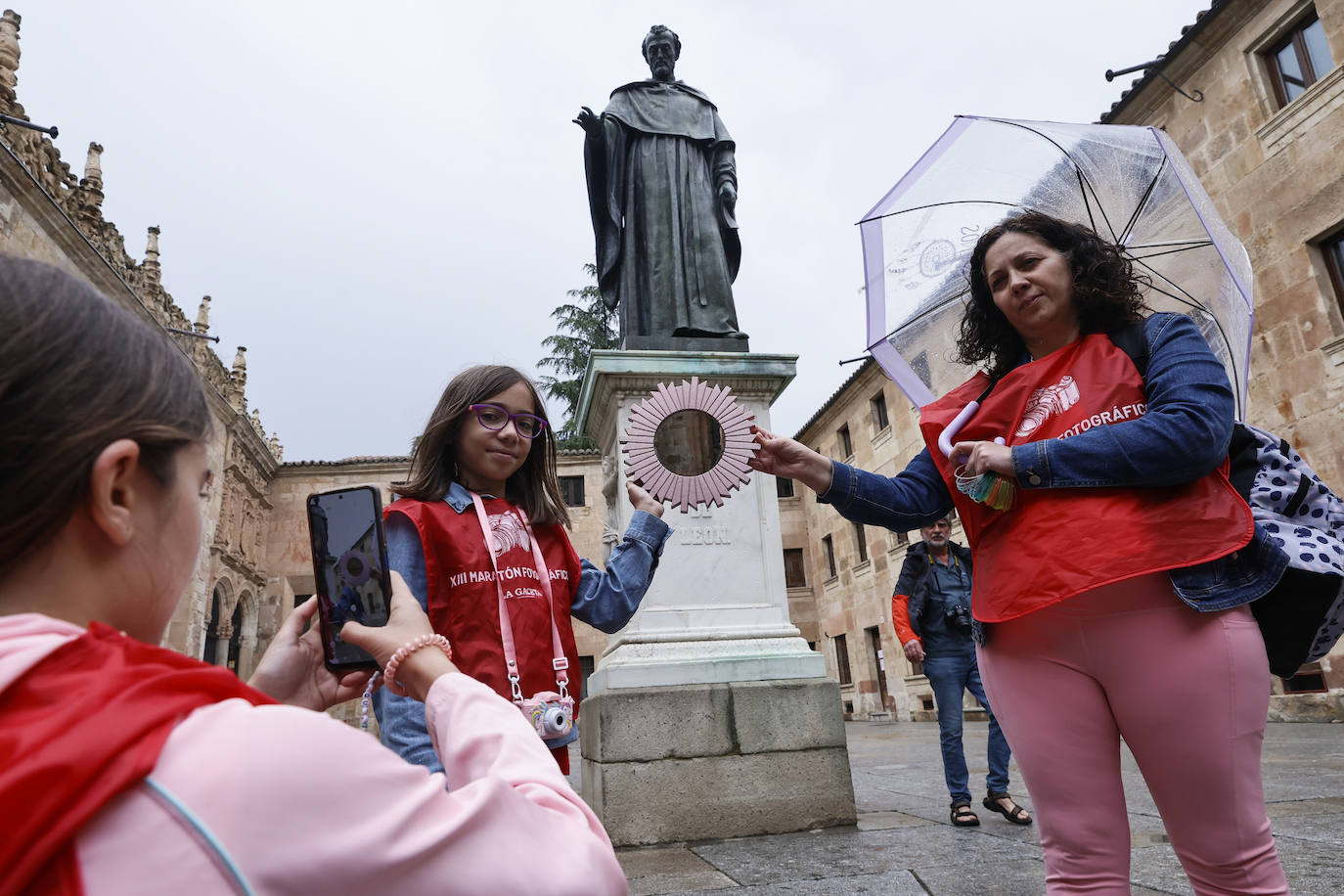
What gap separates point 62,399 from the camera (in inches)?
26.0

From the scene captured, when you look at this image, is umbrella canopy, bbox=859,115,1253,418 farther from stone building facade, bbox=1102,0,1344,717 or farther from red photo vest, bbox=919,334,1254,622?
stone building facade, bbox=1102,0,1344,717

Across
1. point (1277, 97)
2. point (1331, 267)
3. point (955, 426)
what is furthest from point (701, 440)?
point (1277, 97)

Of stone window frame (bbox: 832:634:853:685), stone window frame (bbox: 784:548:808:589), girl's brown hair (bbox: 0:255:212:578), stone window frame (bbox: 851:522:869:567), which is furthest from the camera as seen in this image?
stone window frame (bbox: 784:548:808:589)

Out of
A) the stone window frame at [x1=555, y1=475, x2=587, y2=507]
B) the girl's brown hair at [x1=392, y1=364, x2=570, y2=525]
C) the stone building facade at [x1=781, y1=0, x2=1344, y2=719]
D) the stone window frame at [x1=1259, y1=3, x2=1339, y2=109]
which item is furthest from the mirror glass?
the stone window frame at [x1=555, y1=475, x2=587, y2=507]

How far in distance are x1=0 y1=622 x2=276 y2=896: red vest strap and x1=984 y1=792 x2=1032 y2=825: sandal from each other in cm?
429

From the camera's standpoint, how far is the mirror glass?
2832mm

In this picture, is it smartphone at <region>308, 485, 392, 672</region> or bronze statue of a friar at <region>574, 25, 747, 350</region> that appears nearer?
smartphone at <region>308, 485, 392, 672</region>

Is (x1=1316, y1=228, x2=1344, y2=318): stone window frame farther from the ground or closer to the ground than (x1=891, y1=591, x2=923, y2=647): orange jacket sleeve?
farther from the ground

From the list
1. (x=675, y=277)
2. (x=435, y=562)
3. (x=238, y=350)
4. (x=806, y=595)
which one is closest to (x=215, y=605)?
(x=238, y=350)

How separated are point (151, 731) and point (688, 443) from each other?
7.79 ft

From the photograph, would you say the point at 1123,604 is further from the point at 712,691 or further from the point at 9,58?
the point at 9,58

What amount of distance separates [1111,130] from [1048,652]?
1.81 metres

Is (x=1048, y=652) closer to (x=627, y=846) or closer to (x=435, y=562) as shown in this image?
(x=435, y=562)

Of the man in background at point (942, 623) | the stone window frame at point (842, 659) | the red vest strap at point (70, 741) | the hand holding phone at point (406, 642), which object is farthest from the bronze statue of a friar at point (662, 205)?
the stone window frame at point (842, 659)
